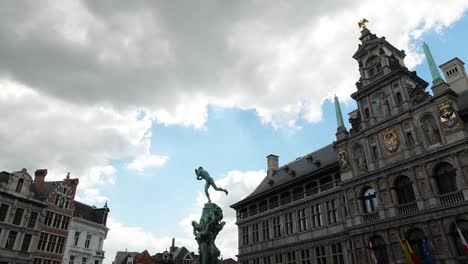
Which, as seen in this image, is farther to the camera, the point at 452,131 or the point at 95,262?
the point at 95,262

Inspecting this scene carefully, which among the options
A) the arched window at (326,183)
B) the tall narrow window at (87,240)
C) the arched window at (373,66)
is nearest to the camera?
the arched window at (373,66)

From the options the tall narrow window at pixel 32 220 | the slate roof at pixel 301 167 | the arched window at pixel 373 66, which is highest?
the arched window at pixel 373 66

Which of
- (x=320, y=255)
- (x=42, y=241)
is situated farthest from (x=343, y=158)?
(x=42, y=241)

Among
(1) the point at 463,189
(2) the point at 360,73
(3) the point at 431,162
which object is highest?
(2) the point at 360,73


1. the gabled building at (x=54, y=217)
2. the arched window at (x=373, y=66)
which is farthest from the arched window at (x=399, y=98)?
the gabled building at (x=54, y=217)

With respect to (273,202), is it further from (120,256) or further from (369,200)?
(120,256)

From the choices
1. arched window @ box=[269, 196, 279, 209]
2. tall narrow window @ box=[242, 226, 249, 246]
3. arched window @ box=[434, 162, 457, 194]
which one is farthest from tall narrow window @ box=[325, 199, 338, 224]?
tall narrow window @ box=[242, 226, 249, 246]

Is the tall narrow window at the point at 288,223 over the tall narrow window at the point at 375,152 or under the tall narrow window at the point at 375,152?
under

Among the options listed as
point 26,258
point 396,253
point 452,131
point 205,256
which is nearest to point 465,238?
point 396,253

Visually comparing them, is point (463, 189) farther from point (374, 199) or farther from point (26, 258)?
point (26, 258)

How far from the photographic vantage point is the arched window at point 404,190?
27247 millimetres

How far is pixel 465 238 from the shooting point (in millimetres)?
23141

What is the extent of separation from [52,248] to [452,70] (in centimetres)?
4767

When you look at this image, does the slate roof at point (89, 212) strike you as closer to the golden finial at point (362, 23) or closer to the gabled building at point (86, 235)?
the gabled building at point (86, 235)
